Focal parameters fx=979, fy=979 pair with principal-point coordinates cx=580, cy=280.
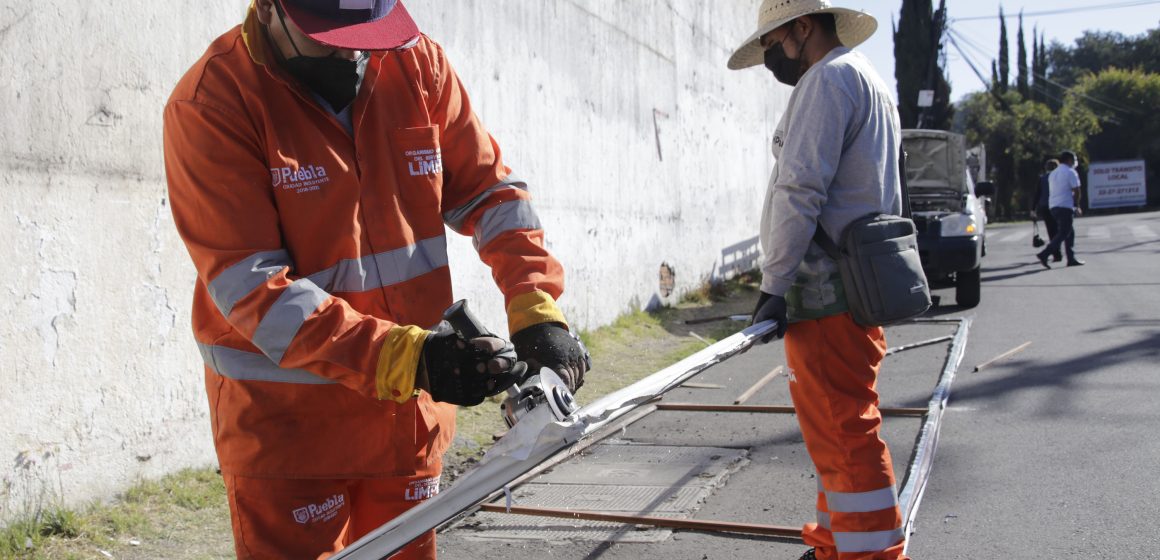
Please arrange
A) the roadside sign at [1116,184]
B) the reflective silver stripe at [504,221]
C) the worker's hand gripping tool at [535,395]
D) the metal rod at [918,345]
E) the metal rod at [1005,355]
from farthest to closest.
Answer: the roadside sign at [1116,184], the metal rod at [918,345], the metal rod at [1005,355], the reflective silver stripe at [504,221], the worker's hand gripping tool at [535,395]

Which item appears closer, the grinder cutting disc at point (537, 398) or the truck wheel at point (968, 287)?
the grinder cutting disc at point (537, 398)

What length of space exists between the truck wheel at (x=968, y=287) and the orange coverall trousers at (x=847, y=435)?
897 centimetres

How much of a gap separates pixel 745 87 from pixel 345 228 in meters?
14.7

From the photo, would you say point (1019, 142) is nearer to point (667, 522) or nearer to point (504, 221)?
point (667, 522)

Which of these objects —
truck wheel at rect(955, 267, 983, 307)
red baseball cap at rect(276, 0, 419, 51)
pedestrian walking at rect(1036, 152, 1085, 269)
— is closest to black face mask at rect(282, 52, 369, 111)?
red baseball cap at rect(276, 0, 419, 51)

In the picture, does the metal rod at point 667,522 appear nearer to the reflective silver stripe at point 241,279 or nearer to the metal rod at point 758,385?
the metal rod at point 758,385

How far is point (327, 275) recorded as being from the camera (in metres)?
2.12

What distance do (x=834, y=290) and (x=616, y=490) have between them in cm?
200

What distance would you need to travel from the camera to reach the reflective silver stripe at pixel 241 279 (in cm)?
194

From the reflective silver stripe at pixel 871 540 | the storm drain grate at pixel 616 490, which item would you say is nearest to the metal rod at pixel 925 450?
the reflective silver stripe at pixel 871 540

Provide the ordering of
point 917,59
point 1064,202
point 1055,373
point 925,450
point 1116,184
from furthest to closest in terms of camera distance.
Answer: point 1116,184 < point 917,59 < point 1064,202 < point 1055,373 < point 925,450

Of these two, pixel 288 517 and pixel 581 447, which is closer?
pixel 288 517

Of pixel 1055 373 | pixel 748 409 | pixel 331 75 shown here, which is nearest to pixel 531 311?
pixel 331 75

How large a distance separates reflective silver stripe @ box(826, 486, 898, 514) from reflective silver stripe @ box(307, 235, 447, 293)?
1.71 meters
